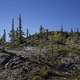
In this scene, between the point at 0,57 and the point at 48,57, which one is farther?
the point at 48,57

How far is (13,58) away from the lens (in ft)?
140

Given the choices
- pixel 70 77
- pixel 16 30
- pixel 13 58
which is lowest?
pixel 70 77

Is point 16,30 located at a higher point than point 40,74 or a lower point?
higher

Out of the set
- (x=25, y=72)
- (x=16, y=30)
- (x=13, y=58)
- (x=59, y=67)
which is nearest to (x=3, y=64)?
(x=13, y=58)

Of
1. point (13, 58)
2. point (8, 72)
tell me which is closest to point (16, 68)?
point (8, 72)

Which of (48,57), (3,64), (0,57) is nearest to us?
(3,64)

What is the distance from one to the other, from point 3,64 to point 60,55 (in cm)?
1435

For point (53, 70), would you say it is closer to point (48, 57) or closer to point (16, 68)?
point (16, 68)

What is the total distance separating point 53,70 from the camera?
38.5 m

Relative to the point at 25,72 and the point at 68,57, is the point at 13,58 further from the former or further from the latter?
the point at 68,57

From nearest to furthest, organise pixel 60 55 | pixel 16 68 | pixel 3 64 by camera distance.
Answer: pixel 16 68 → pixel 3 64 → pixel 60 55

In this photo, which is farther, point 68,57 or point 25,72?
point 68,57

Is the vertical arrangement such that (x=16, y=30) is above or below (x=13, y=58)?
above

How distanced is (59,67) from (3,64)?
901cm
